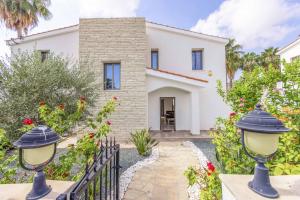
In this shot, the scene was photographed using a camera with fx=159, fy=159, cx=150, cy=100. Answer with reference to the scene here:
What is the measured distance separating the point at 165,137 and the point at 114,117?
370 cm

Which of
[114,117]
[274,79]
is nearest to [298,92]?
[274,79]

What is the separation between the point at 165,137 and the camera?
1089 centimetres

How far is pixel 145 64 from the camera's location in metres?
10.6

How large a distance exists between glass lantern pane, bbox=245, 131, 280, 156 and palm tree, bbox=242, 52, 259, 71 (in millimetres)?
30293

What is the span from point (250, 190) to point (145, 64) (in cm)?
958

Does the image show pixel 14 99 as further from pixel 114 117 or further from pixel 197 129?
pixel 197 129

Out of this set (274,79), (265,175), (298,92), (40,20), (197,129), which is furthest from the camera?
(40,20)

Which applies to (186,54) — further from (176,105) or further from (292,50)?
(292,50)

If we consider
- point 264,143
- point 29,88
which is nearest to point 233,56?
point 29,88

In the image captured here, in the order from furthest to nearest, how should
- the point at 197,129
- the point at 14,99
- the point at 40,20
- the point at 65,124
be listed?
the point at 40,20
the point at 197,129
the point at 14,99
the point at 65,124

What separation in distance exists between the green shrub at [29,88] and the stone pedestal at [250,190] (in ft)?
18.5

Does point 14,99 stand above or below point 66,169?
above

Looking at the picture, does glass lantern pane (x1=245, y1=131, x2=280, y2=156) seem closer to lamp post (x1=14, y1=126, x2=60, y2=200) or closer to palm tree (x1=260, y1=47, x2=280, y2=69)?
lamp post (x1=14, y1=126, x2=60, y2=200)

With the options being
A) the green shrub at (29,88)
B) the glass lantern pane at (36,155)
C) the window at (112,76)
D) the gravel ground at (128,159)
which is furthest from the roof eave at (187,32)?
the glass lantern pane at (36,155)
